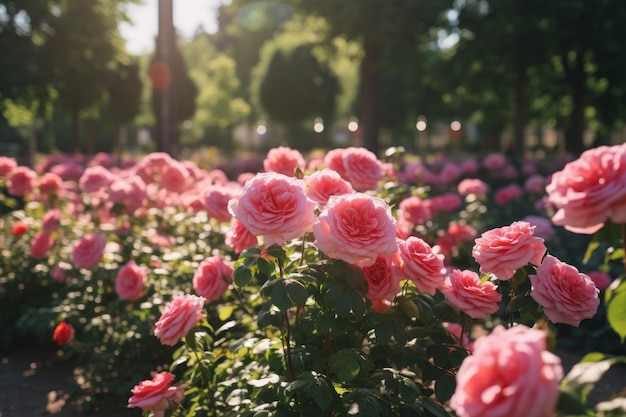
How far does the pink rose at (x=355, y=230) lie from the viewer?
Answer: 6.90 feet

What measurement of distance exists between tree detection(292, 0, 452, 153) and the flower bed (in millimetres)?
11042

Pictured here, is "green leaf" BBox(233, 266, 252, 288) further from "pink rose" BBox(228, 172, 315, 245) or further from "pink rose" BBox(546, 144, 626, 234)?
"pink rose" BBox(546, 144, 626, 234)

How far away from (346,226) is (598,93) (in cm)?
1891

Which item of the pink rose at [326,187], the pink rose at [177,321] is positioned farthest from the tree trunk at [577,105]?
the pink rose at [177,321]

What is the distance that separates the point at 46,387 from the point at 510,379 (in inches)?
173

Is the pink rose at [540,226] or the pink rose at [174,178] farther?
the pink rose at [540,226]

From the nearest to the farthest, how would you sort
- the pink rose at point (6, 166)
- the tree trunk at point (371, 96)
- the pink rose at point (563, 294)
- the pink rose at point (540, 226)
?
the pink rose at point (563, 294) → the pink rose at point (540, 226) → the pink rose at point (6, 166) → the tree trunk at point (371, 96)

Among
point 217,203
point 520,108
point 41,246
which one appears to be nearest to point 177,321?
point 217,203

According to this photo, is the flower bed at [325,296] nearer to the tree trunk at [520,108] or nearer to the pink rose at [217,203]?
the pink rose at [217,203]

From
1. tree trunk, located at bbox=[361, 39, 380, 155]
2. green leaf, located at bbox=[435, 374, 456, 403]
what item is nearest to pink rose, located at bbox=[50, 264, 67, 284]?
green leaf, located at bbox=[435, 374, 456, 403]

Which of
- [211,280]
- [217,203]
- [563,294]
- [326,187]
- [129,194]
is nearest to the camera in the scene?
[563,294]

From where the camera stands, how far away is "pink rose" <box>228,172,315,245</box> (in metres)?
2.18

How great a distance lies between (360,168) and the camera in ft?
11.2

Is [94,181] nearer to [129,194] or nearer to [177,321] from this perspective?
[129,194]
